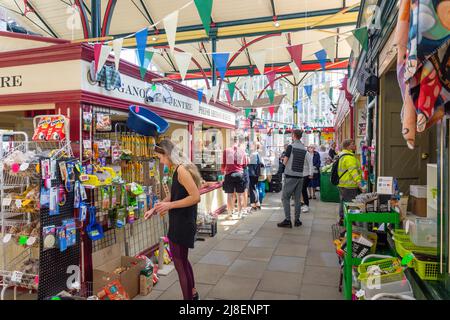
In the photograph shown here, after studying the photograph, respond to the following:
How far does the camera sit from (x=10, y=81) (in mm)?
3619

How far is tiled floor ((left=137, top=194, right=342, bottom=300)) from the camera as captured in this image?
3521mm

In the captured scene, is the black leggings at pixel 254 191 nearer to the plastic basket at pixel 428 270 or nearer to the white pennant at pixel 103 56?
the white pennant at pixel 103 56

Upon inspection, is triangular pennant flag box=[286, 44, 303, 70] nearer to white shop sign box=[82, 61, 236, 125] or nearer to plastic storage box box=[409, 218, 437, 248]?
white shop sign box=[82, 61, 236, 125]

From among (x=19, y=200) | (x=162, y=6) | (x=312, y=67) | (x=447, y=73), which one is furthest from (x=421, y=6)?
(x=312, y=67)

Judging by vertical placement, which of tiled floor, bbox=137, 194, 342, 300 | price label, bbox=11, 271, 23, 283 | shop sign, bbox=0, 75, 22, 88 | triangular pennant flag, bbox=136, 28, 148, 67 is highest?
triangular pennant flag, bbox=136, 28, 148, 67

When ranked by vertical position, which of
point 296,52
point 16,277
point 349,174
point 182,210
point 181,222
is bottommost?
point 16,277

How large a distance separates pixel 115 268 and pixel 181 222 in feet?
4.72

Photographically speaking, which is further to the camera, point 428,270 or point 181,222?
point 181,222

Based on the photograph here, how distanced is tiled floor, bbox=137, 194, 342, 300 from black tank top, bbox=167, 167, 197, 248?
35.4 inches

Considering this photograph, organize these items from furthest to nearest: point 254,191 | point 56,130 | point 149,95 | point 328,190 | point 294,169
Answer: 1. point 328,190
2. point 254,191
3. point 294,169
4. point 149,95
5. point 56,130

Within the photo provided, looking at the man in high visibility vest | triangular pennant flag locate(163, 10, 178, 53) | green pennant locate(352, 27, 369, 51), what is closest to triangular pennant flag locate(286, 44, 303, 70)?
green pennant locate(352, 27, 369, 51)

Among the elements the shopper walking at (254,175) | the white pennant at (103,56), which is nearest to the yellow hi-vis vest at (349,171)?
the shopper walking at (254,175)

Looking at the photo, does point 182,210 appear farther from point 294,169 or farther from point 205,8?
point 294,169

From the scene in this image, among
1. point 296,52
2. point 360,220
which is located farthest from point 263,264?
point 296,52
